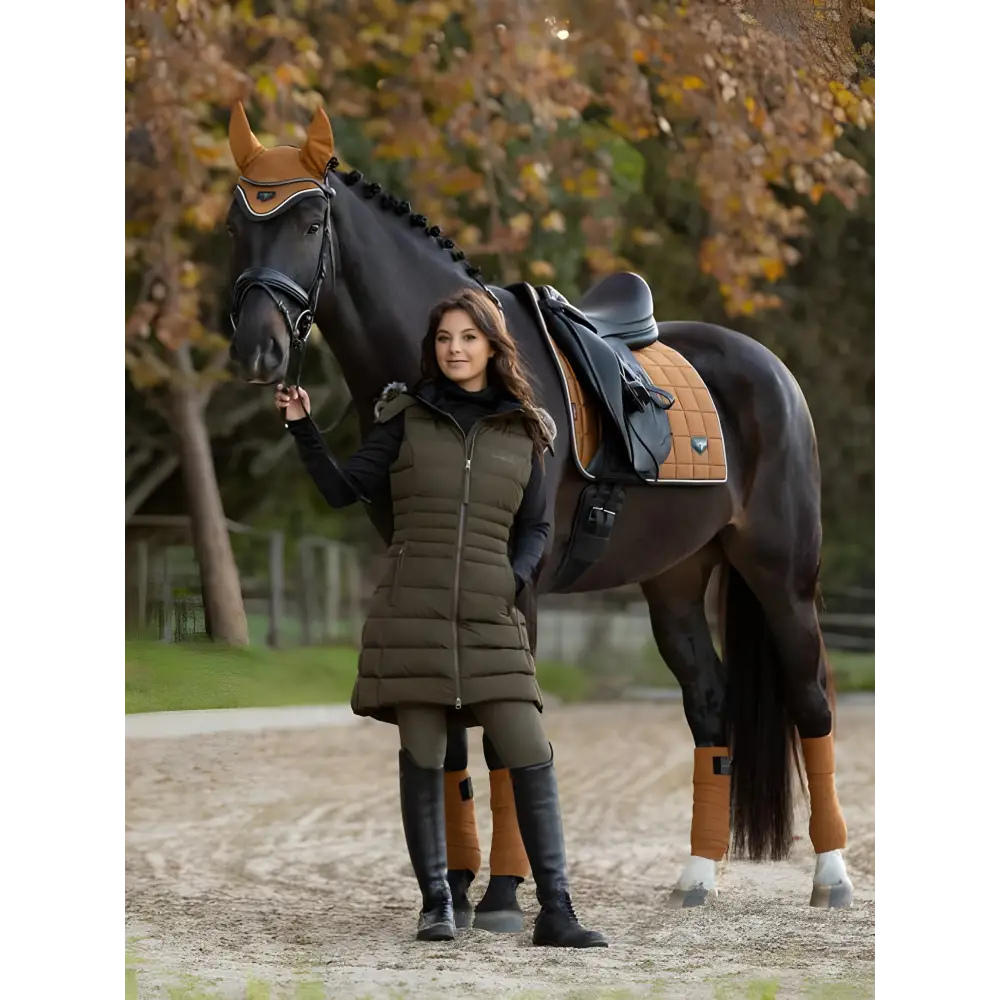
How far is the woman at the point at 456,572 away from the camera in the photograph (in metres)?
3.82

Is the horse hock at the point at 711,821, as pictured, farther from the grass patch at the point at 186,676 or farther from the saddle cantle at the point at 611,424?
the grass patch at the point at 186,676

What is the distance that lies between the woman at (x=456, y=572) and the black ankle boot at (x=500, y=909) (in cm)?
20

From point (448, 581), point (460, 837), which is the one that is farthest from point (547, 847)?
point (448, 581)

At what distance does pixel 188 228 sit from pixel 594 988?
16.8 feet

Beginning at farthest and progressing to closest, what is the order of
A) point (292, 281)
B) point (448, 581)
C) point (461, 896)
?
point (461, 896), point (292, 281), point (448, 581)

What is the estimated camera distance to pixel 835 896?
4.81 m

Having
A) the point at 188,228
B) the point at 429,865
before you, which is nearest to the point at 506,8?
the point at 188,228

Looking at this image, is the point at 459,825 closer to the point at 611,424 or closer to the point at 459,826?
the point at 459,826

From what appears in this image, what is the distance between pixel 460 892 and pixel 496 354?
157 centimetres

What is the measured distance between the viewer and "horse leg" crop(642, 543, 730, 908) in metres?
4.95

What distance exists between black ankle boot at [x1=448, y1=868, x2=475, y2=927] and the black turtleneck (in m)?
1.03

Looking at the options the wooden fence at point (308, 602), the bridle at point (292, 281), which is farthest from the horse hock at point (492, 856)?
the bridle at point (292, 281)

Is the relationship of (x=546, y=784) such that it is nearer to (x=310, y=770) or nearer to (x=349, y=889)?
(x=349, y=889)

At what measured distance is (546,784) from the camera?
394 centimetres
